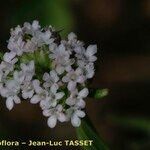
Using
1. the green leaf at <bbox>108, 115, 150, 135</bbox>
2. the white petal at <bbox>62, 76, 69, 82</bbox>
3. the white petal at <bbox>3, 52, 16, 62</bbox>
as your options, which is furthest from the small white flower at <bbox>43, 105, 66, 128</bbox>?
the green leaf at <bbox>108, 115, 150, 135</bbox>

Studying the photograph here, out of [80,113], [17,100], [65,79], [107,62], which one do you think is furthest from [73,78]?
[107,62]

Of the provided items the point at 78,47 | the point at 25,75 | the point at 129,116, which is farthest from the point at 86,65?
the point at 129,116

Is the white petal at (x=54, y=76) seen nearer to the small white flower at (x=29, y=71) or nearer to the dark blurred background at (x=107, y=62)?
the small white flower at (x=29, y=71)

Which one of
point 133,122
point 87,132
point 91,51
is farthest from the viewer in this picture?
point 133,122

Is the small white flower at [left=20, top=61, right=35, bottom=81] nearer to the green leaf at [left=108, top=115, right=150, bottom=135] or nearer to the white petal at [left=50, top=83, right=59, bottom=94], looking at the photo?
the white petal at [left=50, top=83, right=59, bottom=94]

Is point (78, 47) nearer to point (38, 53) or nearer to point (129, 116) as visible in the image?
point (38, 53)

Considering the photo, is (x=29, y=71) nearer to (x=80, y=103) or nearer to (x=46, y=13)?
(x=80, y=103)
